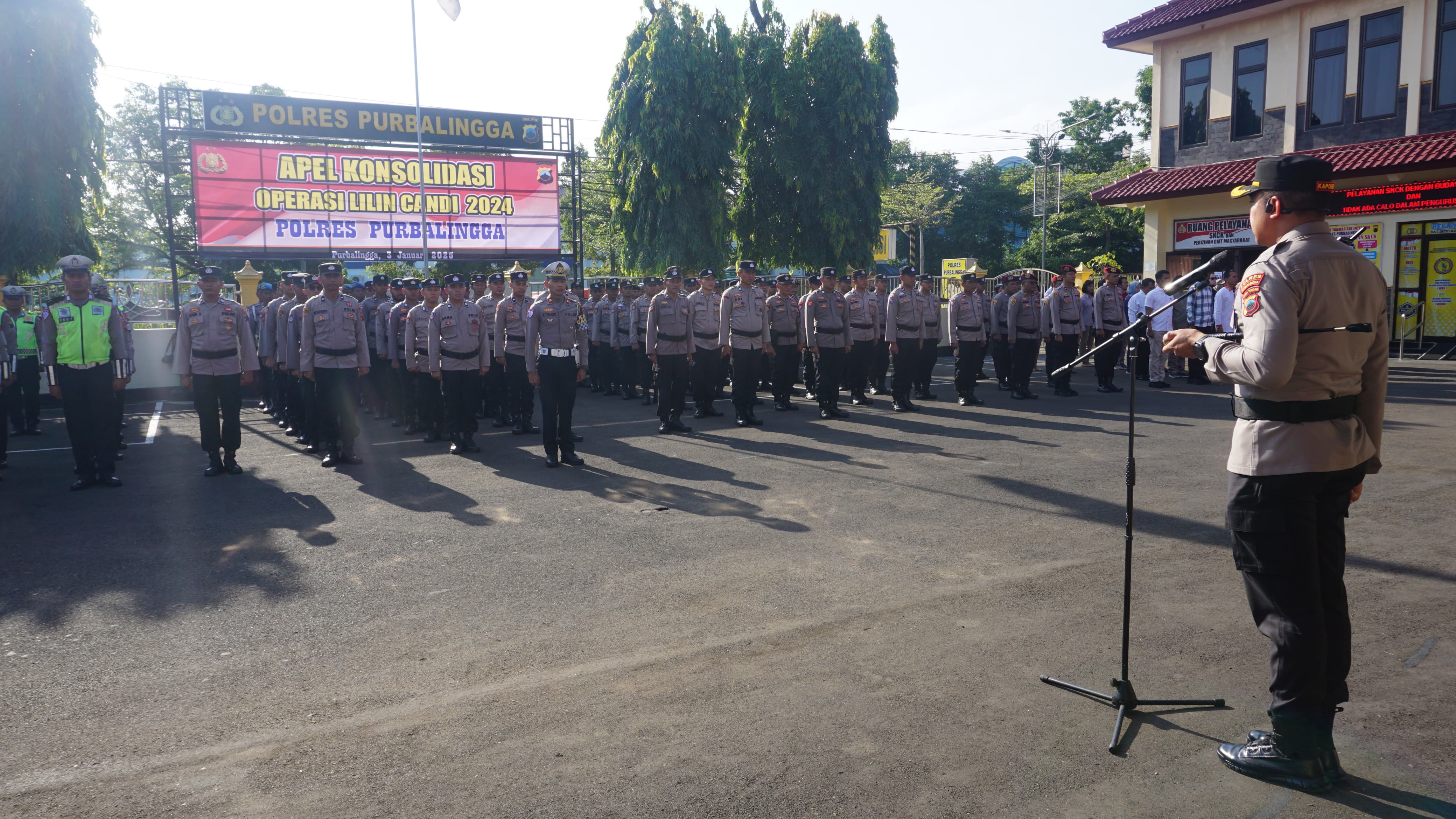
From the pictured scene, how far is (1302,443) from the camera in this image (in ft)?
10.1

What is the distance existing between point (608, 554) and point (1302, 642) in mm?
3990

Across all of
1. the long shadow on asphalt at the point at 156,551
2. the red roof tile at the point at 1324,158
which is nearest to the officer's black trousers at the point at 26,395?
the long shadow on asphalt at the point at 156,551

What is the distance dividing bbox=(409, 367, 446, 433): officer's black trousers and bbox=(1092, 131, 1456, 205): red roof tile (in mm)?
14260

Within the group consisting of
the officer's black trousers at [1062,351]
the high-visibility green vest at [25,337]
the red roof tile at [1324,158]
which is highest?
the red roof tile at [1324,158]

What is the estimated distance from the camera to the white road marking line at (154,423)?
487 inches

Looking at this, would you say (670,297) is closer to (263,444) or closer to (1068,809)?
(263,444)

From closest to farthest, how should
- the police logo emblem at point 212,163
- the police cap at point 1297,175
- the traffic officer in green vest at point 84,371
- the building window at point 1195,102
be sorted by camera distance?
the police cap at point 1297,175, the traffic officer in green vest at point 84,371, the police logo emblem at point 212,163, the building window at point 1195,102

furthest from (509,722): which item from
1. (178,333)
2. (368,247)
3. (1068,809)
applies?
(368,247)

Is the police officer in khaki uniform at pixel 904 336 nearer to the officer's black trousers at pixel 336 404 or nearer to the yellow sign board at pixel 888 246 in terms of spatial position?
the officer's black trousers at pixel 336 404

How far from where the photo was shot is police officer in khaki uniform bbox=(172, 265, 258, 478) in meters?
9.29

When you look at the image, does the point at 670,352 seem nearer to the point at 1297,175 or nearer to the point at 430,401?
the point at 430,401

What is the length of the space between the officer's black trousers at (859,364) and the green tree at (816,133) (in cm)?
1035

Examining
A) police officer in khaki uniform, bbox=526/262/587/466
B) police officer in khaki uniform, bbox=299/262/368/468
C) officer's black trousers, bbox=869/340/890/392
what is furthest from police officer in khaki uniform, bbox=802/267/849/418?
police officer in khaki uniform, bbox=299/262/368/468

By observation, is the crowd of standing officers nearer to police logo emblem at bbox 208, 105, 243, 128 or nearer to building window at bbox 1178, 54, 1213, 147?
building window at bbox 1178, 54, 1213, 147
